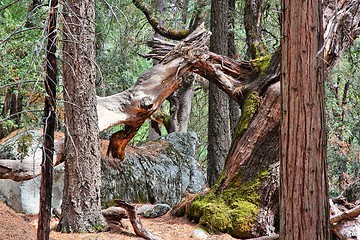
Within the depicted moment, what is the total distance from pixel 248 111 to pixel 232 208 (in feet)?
5.89

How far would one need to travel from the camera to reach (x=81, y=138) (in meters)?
6.33

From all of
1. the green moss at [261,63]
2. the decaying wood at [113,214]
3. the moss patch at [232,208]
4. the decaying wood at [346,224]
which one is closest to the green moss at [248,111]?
the green moss at [261,63]

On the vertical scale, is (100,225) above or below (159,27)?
below

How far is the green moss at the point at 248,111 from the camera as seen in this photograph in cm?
802

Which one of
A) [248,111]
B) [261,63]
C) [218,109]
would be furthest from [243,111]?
[218,109]

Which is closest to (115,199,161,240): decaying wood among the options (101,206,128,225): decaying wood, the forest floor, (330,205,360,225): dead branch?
the forest floor

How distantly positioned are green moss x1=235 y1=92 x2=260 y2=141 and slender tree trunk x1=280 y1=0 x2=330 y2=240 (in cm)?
357

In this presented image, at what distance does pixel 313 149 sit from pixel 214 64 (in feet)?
14.5

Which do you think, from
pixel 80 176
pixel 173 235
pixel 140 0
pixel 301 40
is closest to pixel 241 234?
pixel 173 235

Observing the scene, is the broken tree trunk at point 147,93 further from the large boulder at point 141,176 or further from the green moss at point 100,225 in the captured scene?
the green moss at point 100,225

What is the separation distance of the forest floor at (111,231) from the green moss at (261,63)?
3107 millimetres

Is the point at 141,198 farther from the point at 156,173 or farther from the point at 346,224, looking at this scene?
the point at 346,224

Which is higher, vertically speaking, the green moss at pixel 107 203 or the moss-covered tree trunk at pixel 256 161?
the moss-covered tree trunk at pixel 256 161

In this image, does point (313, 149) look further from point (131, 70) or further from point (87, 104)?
point (131, 70)
